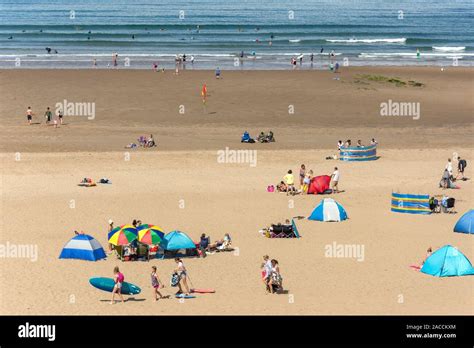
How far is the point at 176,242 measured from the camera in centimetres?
2655

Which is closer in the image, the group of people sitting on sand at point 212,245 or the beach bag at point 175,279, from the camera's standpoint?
the beach bag at point 175,279

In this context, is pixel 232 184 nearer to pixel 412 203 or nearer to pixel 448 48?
pixel 412 203

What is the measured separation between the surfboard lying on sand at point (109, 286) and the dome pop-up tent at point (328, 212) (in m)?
9.48

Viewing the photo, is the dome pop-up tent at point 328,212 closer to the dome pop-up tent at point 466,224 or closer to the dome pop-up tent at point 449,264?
the dome pop-up tent at point 466,224

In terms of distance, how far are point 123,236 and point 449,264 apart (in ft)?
31.1

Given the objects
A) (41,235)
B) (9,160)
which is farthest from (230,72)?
(41,235)

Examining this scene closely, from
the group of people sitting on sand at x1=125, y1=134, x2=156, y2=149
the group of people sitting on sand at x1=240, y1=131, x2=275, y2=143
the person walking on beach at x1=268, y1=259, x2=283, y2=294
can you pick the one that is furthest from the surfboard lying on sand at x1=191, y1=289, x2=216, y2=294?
the group of people sitting on sand at x1=240, y1=131, x2=275, y2=143

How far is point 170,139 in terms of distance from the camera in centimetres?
4553

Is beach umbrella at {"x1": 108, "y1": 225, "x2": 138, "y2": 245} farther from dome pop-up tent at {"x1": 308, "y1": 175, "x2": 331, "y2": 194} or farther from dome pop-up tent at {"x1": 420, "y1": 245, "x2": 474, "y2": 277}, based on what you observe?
dome pop-up tent at {"x1": 308, "y1": 175, "x2": 331, "y2": 194}

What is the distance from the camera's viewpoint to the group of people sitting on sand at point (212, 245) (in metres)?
27.0

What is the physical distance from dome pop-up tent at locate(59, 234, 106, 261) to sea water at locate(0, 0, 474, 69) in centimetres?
4547

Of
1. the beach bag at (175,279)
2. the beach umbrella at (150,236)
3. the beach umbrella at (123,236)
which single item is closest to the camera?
the beach bag at (175,279)

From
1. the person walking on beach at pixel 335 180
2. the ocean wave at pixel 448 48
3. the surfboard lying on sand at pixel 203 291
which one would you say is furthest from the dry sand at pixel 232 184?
the ocean wave at pixel 448 48
